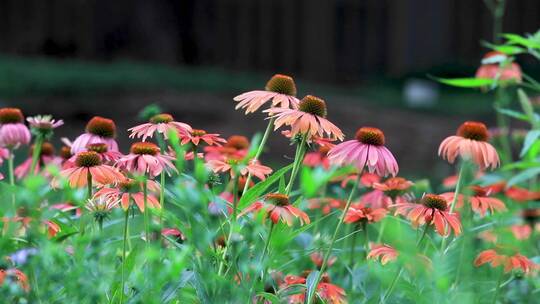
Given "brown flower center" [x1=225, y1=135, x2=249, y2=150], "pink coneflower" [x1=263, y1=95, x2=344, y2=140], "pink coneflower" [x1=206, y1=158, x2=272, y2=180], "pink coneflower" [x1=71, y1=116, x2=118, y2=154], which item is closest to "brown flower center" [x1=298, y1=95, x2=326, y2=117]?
"pink coneflower" [x1=263, y1=95, x2=344, y2=140]

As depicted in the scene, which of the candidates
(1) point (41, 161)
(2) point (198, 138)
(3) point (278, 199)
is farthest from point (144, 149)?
(1) point (41, 161)

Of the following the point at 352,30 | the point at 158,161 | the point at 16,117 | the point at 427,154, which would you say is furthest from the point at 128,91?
the point at 158,161

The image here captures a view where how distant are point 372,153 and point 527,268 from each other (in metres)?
0.40

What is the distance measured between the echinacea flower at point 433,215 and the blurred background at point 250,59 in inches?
201

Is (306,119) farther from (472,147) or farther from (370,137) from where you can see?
(472,147)

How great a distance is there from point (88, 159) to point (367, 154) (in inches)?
20.1

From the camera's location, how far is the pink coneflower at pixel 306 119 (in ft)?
5.82

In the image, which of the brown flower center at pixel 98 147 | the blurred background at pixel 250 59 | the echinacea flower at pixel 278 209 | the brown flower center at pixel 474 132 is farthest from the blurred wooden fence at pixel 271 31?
the echinacea flower at pixel 278 209

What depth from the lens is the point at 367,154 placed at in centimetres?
179

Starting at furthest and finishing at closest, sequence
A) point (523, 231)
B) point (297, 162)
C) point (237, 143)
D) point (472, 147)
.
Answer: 1. point (523, 231)
2. point (237, 143)
3. point (472, 147)
4. point (297, 162)

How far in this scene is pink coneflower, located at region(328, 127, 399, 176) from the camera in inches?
69.7

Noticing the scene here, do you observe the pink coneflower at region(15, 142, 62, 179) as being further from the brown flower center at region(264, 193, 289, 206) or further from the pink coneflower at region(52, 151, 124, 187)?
the brown flower center at region(264, 193, 289, 206)

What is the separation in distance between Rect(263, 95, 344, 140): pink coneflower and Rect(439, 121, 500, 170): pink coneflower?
28 centimetres

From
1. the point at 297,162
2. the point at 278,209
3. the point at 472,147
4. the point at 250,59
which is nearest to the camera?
the point at 278,209
